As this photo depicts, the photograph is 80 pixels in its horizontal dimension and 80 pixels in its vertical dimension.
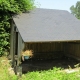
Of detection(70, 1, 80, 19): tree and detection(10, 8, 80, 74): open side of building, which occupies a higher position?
detection(10, 8, 80, 74): open side of building

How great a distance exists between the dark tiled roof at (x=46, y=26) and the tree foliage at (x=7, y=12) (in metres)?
0.56

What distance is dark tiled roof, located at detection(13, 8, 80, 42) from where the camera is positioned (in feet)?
29.8

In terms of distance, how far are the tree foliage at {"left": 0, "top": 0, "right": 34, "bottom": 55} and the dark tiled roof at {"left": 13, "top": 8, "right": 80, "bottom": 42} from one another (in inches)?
22.1

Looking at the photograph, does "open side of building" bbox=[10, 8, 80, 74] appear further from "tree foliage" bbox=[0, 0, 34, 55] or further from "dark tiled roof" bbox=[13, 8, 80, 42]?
"tree foliage" bbox=[0, 0, 34, 55]

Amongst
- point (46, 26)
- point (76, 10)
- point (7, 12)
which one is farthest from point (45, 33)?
point (76, 10)

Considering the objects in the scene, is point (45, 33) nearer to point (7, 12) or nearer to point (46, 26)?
point (46, 26)

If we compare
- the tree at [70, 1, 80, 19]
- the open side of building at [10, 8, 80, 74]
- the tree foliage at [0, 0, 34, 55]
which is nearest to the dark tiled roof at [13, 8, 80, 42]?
the open side of building at [10, 8, 80, 74]

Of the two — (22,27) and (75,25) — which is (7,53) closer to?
(22,27)

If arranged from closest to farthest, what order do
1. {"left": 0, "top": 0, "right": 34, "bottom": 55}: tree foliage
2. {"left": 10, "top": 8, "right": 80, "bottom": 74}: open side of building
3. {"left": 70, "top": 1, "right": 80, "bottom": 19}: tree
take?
{"left": 10, "top": 8, "right": 80, "bottom": 74}: open side of building < {"left": 0, "top": 0, "right": 34, "bottom": 55}: tree foliage < {"left": 70, "top": 1, "right": 80, "bottom": 19}: tree

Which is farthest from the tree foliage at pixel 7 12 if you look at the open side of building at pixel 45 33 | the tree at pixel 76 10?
the tree at pixel 76 10

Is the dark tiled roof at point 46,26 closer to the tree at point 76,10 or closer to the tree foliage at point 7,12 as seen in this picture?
the tree foliage at point 7,12

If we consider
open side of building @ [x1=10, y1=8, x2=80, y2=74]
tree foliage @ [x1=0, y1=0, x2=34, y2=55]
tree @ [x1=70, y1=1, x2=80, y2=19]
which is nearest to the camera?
open side of building @ [x1=10, y1=8, x2=80, y2=74]

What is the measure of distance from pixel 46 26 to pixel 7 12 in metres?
3.13

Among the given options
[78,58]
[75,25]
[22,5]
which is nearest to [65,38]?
[75,25]
